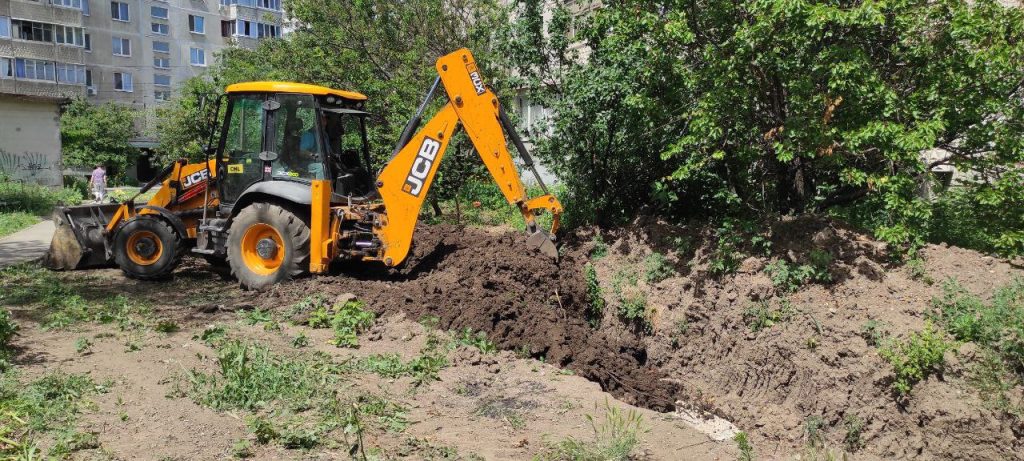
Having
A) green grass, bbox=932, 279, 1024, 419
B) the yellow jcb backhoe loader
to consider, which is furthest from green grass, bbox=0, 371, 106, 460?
green grass, bbox=932, 279, 1024, 419

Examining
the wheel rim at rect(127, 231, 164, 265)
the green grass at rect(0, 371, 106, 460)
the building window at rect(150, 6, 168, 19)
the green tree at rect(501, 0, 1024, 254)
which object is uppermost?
the building window at rect(150, 6, 168, 19)

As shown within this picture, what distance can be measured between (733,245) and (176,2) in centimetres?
5386

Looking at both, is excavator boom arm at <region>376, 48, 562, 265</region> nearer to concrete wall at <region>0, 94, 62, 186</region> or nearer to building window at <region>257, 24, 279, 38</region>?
concrete wall at <region>0, 94, 62, 186</region>

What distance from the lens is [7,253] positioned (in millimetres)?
13430

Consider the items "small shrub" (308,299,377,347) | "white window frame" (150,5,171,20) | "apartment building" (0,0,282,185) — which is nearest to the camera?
"small shrub" (308,299,377,347)

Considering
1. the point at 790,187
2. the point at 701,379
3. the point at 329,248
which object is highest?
the point at 790,187

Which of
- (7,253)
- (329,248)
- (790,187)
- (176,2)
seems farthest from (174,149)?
(176,2)

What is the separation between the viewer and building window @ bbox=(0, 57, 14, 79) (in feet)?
140

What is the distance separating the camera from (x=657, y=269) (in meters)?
9.34

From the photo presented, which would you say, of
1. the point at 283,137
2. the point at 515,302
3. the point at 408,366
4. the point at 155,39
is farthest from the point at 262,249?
the point at 155,39

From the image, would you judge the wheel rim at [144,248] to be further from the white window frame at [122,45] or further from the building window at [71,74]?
the white window frame at [122,45]

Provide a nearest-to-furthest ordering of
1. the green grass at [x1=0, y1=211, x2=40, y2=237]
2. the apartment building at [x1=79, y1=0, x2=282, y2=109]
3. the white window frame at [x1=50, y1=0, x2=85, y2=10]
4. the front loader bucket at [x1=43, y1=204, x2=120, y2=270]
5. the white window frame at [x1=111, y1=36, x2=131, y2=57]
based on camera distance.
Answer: the front loader bucket at [x1=43, y1=204, x2=120, y2=270] → the green grass at [x1=0, y1=211, x2=40, y2=237] → the white window frame at [x1=50, y1=0, x2=85, y2=10] → the apartment building at [x1=79, y1=0, x2=282, y2=109] → the white window frame at [x1=111, y1=36, x2=131, y2=57]

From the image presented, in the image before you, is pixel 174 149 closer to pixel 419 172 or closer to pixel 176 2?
pixel 419 172

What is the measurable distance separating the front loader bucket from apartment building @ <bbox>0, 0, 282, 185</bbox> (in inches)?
1156
